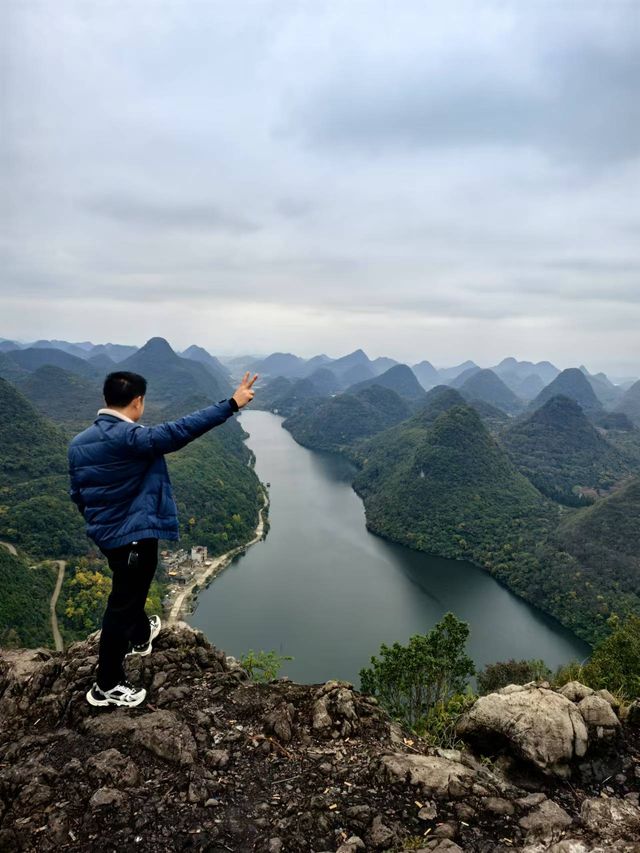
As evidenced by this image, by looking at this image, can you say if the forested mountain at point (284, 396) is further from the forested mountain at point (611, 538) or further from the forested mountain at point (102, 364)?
the forested mountain at point (611, 538)

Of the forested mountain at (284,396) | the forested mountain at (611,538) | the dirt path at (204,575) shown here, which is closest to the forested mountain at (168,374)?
the forested mountain at (284,396)

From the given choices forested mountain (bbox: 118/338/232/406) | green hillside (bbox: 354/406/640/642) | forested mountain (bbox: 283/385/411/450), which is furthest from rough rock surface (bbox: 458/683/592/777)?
forested mountain (bbox: 118/338/232/406)

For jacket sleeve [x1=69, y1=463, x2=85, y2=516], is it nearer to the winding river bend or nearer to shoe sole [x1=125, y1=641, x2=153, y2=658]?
shoe sole [x1=125, y1=641, x2=153, y2=658]

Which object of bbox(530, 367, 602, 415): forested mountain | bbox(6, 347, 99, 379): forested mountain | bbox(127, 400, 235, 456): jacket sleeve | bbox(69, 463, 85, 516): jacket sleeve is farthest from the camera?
bbox(6, 347, 99, 379): forested mountain

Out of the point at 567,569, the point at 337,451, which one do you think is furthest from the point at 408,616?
the point at 337,451

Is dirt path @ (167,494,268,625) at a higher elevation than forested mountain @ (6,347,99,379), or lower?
lower

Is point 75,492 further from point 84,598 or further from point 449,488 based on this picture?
point 449,488

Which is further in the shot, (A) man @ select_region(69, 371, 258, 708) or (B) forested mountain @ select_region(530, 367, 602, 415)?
(B) forested mountain @ select_region(530, 367, 602, 415)
